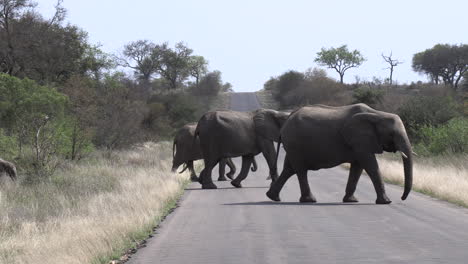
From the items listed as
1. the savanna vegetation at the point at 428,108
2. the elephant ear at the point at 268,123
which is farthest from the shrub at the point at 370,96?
the elephant ear at the point at 268,123

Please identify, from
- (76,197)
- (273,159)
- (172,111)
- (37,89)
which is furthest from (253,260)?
(172,111)

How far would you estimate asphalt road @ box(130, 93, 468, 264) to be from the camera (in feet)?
32.8

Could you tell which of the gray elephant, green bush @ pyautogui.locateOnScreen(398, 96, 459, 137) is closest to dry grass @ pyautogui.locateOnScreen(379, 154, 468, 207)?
the gray elephant

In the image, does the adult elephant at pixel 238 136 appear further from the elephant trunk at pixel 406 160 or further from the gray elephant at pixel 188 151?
the elephant trunk at pixel 406 160

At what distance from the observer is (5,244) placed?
39.2 ft

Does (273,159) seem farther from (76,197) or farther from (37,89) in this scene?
(37,89)

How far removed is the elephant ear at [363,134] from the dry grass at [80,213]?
13.6 feet

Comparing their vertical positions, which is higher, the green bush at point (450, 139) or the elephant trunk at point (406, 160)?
the elephant trunk at point (406, 160)

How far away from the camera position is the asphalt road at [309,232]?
32.8 ft

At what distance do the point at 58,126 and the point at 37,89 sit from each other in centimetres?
510

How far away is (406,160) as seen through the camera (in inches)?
672

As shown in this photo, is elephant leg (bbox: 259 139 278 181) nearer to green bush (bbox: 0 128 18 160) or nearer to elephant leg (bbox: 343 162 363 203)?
elephant leg (bbox: 343 162 363 203)

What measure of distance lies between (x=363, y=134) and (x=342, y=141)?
1.98ft

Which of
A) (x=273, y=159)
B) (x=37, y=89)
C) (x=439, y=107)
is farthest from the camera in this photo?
(x=439, y=107)
